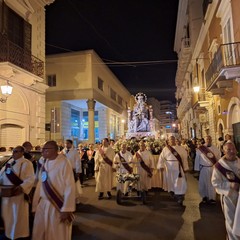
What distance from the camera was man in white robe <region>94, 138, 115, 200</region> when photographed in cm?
943

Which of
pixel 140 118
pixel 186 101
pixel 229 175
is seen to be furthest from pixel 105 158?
pixel 186 101

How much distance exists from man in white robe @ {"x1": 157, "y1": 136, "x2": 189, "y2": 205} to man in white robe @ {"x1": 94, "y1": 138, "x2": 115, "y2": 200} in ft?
6.33

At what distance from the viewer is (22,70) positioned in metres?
12.5

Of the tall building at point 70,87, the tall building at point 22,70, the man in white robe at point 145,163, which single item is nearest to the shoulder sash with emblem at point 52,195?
the man in white robe at point 145,163

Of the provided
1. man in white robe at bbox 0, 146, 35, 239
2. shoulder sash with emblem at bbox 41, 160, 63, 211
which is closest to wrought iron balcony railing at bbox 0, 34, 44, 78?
man in white robe at bbox 0, 146, 35, 239

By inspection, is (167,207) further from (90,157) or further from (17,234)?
(90,157)

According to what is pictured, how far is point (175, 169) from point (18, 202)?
503 cm

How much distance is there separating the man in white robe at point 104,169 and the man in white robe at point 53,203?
5.20 meters

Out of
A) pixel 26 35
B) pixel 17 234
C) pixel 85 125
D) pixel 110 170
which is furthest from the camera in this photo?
pixel 85 125

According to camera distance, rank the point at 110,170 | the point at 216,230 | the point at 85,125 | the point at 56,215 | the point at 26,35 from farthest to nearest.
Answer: the point at 85,125 < the point at 26,35 < the point at 110,170 < the point at 216,230 < the point at 56,215

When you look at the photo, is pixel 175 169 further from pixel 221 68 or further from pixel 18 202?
pixel 18 202

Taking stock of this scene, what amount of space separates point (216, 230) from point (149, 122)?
13.5m

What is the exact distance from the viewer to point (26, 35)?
46.8 feet

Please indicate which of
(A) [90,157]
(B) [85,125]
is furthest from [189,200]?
(B) [85,125]
